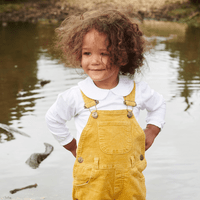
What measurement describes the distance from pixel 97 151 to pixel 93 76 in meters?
0.38

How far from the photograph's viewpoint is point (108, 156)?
1.57 metres

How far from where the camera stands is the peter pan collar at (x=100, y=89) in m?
1.63

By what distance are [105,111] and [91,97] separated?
0.11 m

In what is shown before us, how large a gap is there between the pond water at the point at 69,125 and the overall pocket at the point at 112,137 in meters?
0.49

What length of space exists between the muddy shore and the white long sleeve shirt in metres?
11.2

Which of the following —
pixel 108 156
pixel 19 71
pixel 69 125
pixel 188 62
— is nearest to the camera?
pixel 108 156

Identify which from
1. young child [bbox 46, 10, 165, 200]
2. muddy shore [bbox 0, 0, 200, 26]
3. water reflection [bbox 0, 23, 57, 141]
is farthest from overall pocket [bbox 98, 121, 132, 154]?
muddy shore [bbox 0, 0, 200, 26]

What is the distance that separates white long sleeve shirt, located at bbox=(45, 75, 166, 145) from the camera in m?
1.63

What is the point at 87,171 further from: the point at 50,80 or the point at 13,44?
the point at 13,44

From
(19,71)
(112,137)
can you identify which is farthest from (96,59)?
(19,71)

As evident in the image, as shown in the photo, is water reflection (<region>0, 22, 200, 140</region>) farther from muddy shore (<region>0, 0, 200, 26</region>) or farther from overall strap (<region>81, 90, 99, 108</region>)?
muddy shore (<region>0, 0, 200, 26</region>)

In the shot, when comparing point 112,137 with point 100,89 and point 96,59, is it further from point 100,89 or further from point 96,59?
point 96,59

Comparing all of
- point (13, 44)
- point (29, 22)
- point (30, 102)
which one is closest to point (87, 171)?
point (30, 102)

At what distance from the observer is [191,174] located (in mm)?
2529
